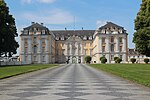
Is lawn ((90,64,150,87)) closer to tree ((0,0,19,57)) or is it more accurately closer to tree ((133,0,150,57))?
tree ((133,0,150,57))

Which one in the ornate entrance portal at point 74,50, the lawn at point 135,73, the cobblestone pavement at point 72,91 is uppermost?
the ornate entrance portal at point 74,50

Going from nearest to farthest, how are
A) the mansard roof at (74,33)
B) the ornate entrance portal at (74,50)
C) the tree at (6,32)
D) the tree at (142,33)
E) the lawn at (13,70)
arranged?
the lawn at (13,70), the tree at (142,33), the tree at (6,32), the ornate entrance portal at (74,50), the mansard roof at (74,33)

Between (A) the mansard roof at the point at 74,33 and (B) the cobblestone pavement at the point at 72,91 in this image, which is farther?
(A) the mansard roof at the point at 74,33

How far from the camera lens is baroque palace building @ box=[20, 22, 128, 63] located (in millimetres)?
118938

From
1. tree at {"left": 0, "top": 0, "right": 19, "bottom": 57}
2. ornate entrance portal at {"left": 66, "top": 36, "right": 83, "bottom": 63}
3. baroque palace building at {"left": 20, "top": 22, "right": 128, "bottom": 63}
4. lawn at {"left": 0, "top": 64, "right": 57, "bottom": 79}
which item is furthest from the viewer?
ornate entrance portal at {"left": 66, "top": 36, "right": 83, "bottom": 63}

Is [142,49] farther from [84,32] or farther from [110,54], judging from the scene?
[84,32]

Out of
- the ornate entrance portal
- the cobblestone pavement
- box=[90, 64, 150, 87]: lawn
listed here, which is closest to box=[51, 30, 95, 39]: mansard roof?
the ornate entrance portal

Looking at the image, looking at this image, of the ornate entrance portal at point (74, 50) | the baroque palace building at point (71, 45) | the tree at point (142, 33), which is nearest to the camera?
the tree at point (142, 33)

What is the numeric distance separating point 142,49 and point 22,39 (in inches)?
2898

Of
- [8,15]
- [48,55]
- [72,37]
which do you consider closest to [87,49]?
[72,37]

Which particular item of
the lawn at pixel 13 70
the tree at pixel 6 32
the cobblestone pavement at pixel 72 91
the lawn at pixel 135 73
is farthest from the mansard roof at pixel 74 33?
the cobblestone pavement at pixel 72 91

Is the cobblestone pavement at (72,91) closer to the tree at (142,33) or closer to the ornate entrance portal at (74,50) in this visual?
the tree at (142,33)

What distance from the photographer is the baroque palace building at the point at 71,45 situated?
390ft

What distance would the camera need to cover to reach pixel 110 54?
390ft
